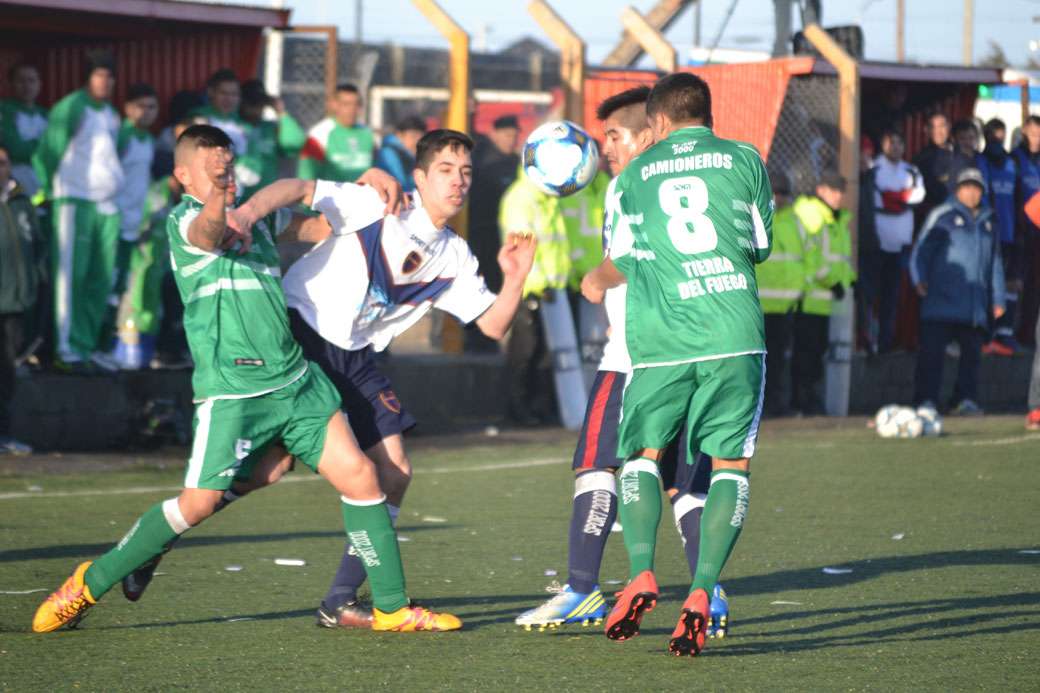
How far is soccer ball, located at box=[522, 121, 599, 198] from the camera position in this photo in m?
7.82

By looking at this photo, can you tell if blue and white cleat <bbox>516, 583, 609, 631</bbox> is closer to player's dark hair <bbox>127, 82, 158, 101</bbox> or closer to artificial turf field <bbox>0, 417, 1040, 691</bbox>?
artificial turf field <bbox>0, 417, 1040, 691</bbox>

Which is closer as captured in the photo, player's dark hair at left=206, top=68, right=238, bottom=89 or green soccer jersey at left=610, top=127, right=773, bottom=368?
green soccer jersey at left=610, top=127, right=773, bottom=368

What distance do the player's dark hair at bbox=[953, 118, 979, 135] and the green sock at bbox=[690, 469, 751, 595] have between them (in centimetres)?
1215

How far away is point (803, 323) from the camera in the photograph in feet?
50.5

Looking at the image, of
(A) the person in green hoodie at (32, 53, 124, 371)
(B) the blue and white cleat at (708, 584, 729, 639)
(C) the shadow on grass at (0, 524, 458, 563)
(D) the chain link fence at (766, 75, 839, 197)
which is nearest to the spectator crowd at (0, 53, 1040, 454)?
(A) the person in green hoodie at (32, 53, 124, 371)

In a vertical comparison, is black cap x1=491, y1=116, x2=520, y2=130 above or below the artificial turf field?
above

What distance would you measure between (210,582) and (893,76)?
11954mm

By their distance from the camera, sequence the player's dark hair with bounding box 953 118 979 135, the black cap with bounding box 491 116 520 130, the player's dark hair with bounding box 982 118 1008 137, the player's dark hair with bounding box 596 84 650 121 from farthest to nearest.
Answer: the player's dark hair with bounding box 982 118 1008 137 → the player's dark hair with bounding box 953 118 979 135 → the black cap with bounding box 491 116 520 130 → the player's dark hair with bounding box 596 84 650 121

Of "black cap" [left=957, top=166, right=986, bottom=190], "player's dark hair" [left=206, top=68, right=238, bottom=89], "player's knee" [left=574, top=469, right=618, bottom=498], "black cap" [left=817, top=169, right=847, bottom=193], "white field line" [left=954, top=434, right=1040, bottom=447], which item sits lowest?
"white field line" [left=954, top=434, right=1040, bottom=447]

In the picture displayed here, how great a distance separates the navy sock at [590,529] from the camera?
637 centimetres

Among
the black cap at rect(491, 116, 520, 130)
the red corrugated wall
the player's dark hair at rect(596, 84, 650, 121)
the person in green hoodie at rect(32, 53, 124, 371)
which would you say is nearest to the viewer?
the player's dark hair at rect(596, 84, 650, 121)

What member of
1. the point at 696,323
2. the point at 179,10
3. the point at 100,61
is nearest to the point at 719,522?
the point at 696,323

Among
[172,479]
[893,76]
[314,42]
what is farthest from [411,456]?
[893,76]

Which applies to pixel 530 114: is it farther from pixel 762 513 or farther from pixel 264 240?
pixel 264 240
